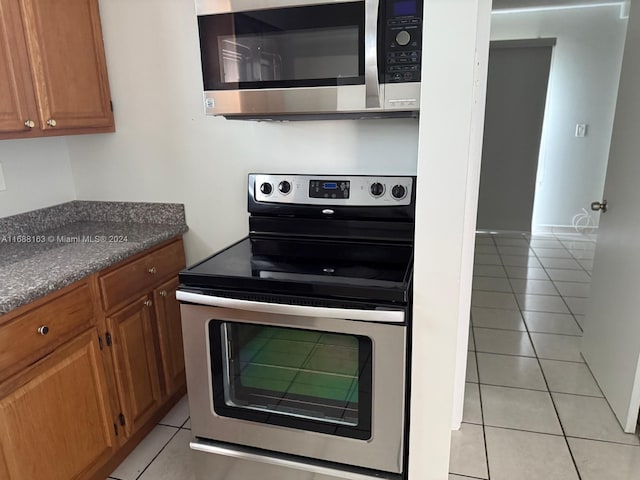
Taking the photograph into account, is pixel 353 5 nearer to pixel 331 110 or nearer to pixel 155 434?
pixel 331 110

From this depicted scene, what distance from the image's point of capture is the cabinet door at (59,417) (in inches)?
54.4

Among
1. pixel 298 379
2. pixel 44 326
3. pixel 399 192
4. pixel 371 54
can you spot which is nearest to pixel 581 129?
pixel 399 192

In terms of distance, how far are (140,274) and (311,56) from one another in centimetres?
106

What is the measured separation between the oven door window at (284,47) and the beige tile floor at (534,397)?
1.57m

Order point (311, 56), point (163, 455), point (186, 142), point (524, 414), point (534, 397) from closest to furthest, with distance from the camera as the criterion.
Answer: point (311, 56) → point (163, 455) → point (186, 142) → point (524, 414) → point (534, 397)

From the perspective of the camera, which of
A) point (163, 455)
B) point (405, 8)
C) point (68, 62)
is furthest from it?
point (163, 455)

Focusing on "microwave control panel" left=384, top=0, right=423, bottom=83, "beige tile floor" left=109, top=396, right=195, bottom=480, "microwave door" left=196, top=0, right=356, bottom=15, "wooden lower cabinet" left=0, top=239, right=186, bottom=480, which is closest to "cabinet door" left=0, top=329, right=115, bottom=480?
"wooden lower cabinet" left=0, top=239, right=186, bottom=480

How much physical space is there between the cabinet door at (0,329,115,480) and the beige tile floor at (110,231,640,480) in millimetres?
278

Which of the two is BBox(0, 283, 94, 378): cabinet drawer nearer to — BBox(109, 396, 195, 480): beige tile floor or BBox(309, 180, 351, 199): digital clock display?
BBox(109, 396, 195, 480): beige tile floor

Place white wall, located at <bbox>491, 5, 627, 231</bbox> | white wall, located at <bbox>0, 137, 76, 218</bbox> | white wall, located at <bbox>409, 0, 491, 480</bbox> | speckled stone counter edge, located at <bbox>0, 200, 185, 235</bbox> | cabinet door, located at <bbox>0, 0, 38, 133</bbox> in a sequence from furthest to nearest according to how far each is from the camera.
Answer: white wall, located at <bbox>491, 5, 627, 231</bbox> → speckled stone counter edge, located at <bbox>0, 200, 185, 235</bbox> → white wall, located at <bbox>0, 137, 76, 218</bbox> → cabinet door, located at <bbox>0, 0, 38, 133</bbox> → white wall, located at <bbox>409, 0, 491, 480</bbox>

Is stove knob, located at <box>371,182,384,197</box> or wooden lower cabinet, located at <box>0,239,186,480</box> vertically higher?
stove knob, located at <box>371,182,384,197</box>

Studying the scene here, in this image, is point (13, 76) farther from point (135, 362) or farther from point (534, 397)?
point (534, 397)

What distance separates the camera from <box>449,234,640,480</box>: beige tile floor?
6.15 ft

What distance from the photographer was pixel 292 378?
1.58 metres
